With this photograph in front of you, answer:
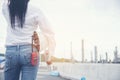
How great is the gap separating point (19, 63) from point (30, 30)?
169 mm

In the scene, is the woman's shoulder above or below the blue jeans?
above

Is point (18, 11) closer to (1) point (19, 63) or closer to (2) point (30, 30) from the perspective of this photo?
(2) point (30, 30)

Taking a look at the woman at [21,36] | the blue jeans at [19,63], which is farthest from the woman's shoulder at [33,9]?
the blue jeans at [19,63]

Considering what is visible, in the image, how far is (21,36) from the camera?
193 cm

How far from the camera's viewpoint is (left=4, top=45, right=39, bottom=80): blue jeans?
1.89 metres

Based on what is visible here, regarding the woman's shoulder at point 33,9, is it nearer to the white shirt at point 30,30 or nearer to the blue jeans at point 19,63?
the white shirt at point 30,30

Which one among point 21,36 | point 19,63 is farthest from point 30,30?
point 19,63

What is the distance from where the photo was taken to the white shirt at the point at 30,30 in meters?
1.93

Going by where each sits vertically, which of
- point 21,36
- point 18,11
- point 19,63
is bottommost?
point 19,63

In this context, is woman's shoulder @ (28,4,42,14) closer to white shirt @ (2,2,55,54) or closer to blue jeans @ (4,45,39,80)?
white shirt @ (2,2,55,54)

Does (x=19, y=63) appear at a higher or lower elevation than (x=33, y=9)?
lower

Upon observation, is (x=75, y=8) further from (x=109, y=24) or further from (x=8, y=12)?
(x=8, y=12)

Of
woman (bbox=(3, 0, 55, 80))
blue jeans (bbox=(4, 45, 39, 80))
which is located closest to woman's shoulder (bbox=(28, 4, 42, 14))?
woman (bbox=(3, 0, 55, 80))

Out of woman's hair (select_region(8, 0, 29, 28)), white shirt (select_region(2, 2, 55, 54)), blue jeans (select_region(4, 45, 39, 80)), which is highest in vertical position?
woman's hair (select_region(8, 0, 29, 28))
